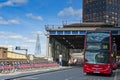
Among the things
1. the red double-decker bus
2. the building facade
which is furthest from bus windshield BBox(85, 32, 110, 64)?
the building facade

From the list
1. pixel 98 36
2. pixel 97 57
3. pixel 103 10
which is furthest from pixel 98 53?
pixel 103 10

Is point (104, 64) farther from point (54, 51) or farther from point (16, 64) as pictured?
point (54, 51)

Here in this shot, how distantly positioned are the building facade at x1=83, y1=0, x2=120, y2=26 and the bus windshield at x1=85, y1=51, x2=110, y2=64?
11287cm

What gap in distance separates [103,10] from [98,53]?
116600mm

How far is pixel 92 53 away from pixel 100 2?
116238 millimetres

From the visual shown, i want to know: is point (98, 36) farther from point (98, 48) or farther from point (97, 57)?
point (97, 57)

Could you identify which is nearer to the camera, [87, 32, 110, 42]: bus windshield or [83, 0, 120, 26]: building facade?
[87, 32, 110, 42]: bus windshield

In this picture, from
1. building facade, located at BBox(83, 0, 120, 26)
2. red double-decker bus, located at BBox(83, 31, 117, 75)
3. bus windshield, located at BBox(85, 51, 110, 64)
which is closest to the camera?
red double-decker bus, located at BBox(83, 31, 117, 75)

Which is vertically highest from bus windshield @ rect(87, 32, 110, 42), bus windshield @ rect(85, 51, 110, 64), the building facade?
the building facade

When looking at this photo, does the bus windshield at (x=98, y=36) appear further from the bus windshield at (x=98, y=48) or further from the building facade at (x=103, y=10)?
the building facade at (x=103, y=10)

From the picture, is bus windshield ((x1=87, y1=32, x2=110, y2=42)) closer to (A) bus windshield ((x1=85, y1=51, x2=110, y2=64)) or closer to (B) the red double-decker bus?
(B) the red double-decker bus

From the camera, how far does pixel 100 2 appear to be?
144 metres

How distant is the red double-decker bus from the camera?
98.9ft

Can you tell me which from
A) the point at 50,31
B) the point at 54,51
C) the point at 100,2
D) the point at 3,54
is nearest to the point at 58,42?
the point at 54,51
